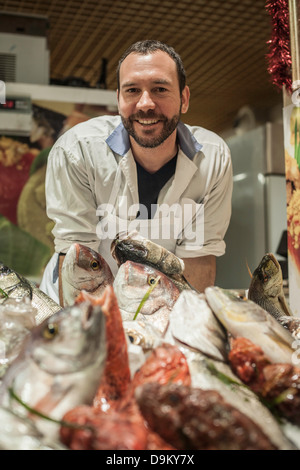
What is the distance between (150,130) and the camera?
60.6 inches

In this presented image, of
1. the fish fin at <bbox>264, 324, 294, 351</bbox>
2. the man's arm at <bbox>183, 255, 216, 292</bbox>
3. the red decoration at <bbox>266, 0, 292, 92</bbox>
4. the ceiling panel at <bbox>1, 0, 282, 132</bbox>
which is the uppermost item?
the ceiling panel at <bbox>1, 0, 282, 132</bbox>

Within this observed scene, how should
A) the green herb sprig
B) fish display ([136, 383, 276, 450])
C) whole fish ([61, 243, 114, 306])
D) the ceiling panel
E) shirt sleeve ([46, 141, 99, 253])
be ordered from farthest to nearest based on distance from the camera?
the ceiling panel < shirt sleeve ([46, 141, 99, 253]) < whole fish ([61, 243, 114, 306]) < the green herb sprig < fish display ([136, 383, 276, 450])

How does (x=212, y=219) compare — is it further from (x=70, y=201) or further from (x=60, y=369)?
(x=60, y=369)

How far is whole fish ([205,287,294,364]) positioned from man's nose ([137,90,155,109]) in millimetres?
857

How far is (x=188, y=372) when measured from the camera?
2.04 ft

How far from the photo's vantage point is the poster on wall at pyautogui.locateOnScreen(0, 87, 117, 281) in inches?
111

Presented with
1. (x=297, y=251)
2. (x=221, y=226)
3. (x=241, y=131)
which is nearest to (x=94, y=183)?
(x=221, y=226)

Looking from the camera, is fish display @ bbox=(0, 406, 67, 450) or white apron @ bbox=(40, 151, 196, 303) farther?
white apron @ bbox=(40, 151, 196, 303)

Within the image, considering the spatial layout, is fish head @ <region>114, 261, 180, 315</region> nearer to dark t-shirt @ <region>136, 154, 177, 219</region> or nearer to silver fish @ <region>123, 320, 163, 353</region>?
silver fish @ <region>123, 320, 163, 353</region>

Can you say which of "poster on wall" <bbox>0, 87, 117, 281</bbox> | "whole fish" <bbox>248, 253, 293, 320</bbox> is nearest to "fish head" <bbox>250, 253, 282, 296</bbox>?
"whole fish" <bbox>248, 253, 293, 320</bbox>

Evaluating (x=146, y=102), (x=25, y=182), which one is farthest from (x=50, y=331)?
(x=25, y=182)

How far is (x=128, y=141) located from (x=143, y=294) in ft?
3.12

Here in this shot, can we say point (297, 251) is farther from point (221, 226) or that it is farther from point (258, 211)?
point (258, 211)

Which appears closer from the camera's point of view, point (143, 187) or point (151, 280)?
point (151, 280)
